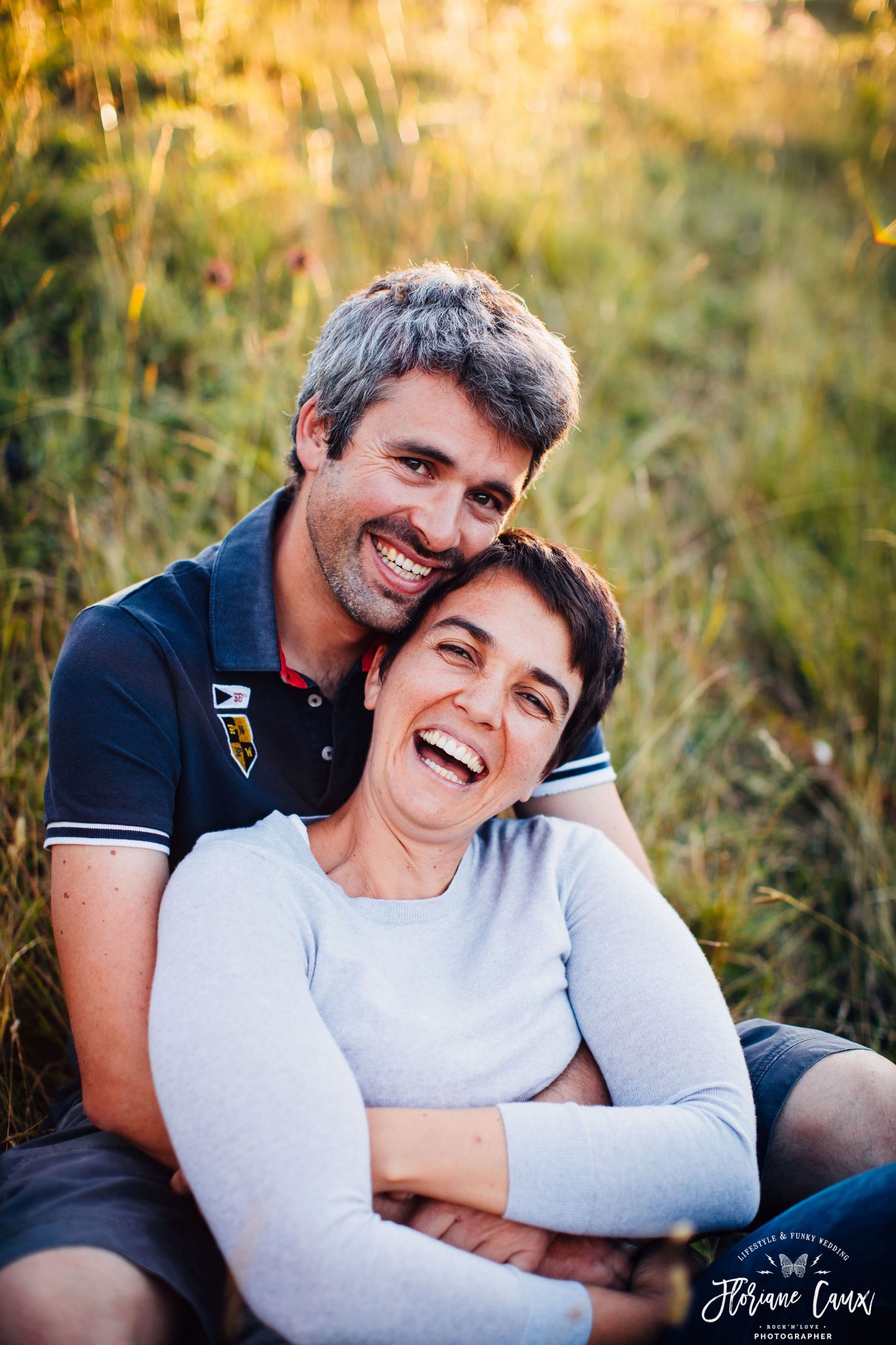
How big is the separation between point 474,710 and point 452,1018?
2.14 feet

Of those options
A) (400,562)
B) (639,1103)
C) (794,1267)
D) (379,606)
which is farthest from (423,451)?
(794,1267)

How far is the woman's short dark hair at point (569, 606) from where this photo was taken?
2104 mm

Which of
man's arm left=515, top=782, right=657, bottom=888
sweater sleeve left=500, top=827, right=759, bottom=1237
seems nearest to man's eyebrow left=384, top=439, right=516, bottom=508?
man's arm left=515, top=782, right=657, bottom=888

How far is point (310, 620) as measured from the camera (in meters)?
2.36

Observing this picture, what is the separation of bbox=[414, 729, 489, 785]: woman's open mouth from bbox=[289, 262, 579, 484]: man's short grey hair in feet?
2.70

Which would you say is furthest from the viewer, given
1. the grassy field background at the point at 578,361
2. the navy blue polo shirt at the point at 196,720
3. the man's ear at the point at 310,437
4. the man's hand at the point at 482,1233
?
the grassy field background at the point at 578,361

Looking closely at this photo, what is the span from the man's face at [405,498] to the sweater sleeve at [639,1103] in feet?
2.72

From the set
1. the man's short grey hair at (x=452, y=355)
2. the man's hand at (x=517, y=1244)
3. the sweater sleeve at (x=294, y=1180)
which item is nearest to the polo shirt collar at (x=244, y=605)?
the man's short grey hair at (x=452, y=355)

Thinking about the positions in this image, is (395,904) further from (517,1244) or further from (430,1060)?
(517,1244)

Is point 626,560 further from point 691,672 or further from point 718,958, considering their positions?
point 718,958

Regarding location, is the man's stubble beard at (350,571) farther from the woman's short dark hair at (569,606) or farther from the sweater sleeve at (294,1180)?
the sweater sleeve at (294,1180)

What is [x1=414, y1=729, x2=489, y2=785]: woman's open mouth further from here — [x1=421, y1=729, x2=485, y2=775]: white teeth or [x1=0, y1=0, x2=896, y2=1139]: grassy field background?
[x1=0, y1=0, x2=896, y2=1139]: grassy field background

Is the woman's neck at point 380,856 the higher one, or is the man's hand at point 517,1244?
the woman's neck at point 380,856

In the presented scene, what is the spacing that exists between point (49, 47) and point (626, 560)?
11.2ft
